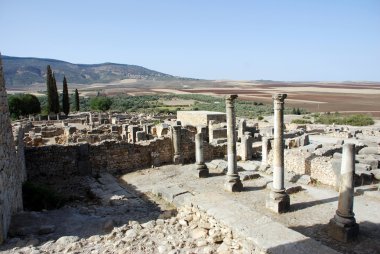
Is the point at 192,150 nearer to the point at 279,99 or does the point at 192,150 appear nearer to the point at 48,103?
the point at 279,99

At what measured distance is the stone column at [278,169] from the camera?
980 centimetres

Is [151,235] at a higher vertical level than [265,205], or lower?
higher

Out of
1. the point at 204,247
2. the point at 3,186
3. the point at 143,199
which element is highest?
the point at 3,186

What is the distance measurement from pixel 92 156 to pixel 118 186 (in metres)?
3.11

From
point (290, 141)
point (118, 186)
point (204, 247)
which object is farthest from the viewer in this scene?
point (290, 141)

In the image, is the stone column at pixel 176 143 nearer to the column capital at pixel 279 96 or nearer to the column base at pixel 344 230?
the column capital at pixel 279 96

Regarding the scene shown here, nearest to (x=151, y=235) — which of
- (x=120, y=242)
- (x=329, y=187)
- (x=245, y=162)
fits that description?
(x=120, y=242)

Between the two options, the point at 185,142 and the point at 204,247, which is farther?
the point at 185,142

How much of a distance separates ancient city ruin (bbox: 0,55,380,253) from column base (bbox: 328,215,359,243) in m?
0.02

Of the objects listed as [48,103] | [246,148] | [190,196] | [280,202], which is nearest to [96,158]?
[246,148]

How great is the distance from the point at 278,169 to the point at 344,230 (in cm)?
276

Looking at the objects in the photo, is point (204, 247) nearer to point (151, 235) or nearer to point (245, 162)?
point (151, 235)

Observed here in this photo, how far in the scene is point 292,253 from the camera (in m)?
5.62

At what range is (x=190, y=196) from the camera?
8445 millimetres
